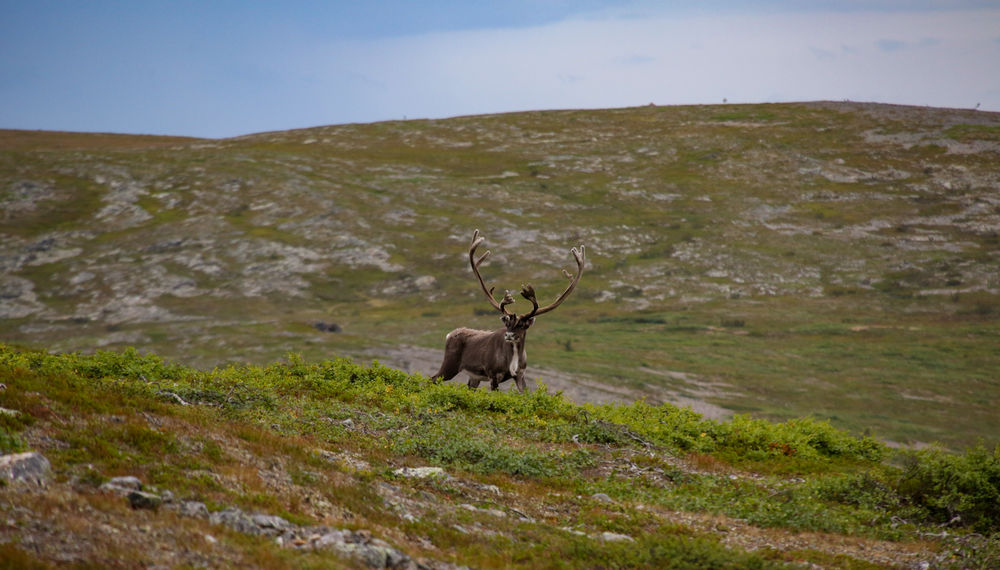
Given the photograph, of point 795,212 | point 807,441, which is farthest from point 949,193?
point 807,441

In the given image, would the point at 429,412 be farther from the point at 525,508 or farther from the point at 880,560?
the point at 880,560

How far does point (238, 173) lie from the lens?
104m

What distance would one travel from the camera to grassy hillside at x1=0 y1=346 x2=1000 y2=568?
872cm

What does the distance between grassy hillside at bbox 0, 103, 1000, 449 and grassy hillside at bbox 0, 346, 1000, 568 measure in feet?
94.4

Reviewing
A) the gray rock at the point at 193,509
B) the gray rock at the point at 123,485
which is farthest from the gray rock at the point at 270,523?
the gray rock at the point at 123,485

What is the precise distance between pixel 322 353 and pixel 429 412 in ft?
118

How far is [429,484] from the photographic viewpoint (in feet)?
41.6

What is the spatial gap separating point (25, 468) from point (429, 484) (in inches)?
223

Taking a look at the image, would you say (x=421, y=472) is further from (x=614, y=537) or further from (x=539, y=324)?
(x=539, y=324)

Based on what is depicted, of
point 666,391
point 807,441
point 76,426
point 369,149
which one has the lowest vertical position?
point 666,391

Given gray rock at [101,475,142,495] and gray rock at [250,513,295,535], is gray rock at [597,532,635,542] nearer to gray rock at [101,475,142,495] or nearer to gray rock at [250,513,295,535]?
gray rock at [250,513,295,535]

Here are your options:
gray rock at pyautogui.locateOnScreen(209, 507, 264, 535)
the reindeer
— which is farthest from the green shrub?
gray rock at pyautogui.locateOnScreen(209, 507, 264, 535)

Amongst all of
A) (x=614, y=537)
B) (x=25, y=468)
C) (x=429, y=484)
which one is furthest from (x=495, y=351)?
(x=25, y=468)

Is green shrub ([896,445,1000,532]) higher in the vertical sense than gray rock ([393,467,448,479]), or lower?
lower
